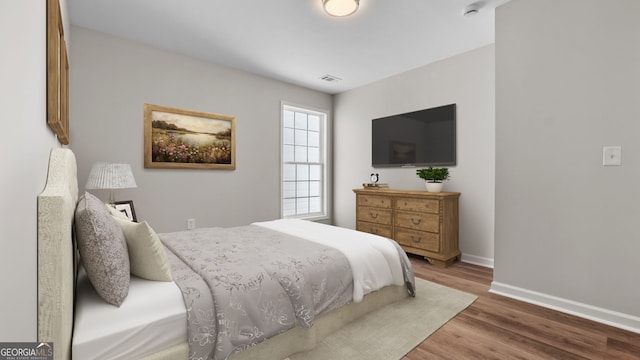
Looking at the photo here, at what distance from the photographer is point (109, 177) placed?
283 cm

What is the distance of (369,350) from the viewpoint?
176cm

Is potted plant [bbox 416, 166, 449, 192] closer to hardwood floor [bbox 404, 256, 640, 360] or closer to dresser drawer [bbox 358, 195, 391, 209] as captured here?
dresser drawer [bbox 358, 195, 391, 209]

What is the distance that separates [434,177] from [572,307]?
1.83m

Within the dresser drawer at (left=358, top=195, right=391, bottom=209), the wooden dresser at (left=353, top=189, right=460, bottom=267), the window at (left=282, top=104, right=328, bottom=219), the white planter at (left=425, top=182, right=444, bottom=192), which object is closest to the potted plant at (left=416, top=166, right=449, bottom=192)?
the white planter at (left=425, top=182, right=444, bottom=192)

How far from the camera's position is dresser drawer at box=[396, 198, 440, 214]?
346cm

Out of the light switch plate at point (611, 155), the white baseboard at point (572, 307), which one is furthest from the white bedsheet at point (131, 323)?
the light switch plate at point (611, 155)

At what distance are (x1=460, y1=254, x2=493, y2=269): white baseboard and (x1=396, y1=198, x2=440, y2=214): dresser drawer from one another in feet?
2.65

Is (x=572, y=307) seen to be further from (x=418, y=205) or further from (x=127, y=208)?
(x=127, y=208)

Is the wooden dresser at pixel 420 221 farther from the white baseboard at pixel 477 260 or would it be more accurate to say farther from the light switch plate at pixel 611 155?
the light switch plate at pixel 611 155

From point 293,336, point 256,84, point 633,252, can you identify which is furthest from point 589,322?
point 256,84

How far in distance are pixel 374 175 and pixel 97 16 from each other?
12.6 feet

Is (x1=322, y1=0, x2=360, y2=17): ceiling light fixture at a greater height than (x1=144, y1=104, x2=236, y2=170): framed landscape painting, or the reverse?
(x1=322, y1=0, x2=360, y2=17): ceiling light fixture

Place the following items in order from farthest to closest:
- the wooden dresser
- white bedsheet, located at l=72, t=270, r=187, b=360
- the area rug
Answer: the wooden dresser, the area rug, white bedsheet, located at l=72, t=270, r=187, b=360

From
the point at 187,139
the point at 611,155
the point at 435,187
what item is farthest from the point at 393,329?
the point at 187,139
